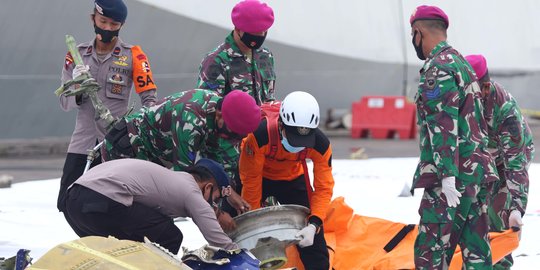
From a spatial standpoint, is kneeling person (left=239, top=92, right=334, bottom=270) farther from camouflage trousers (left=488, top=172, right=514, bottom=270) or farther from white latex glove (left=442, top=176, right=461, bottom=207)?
camouflage trousers (left=488, top=172, right=514, bottom=270)

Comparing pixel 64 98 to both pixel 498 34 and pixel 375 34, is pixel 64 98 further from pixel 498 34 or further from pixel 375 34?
pixel 498 34

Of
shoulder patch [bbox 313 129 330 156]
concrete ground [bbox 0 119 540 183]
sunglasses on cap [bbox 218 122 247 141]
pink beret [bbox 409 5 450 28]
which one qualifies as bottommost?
concrete ground [bbox 0 119 540 183]

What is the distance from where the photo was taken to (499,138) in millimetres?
5934

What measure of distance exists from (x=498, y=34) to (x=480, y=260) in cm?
1542

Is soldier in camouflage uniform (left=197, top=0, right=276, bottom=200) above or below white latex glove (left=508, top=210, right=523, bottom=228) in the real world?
above

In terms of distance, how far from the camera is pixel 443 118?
16.9 feet

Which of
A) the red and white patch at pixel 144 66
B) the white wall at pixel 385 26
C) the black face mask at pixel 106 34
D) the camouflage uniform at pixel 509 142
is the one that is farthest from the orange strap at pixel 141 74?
the white wall at pixel 385 26

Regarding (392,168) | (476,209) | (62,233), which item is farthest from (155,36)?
(476,209)

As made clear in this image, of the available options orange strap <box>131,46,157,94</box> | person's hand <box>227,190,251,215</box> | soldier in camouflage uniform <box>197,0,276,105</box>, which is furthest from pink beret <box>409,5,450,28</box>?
orange strap <box>131,46,157,94</box>

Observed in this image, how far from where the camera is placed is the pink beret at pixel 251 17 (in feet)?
20.4

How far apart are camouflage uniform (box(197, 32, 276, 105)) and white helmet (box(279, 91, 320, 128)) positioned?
798 mm

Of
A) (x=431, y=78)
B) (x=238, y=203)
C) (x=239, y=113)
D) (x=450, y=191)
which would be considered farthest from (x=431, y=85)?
(x=238, y=203)

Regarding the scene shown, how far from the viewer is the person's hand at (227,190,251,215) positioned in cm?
555

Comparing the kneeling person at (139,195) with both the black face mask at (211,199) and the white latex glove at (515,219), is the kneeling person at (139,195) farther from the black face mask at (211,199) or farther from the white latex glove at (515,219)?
the white latex glove at (515,219)
